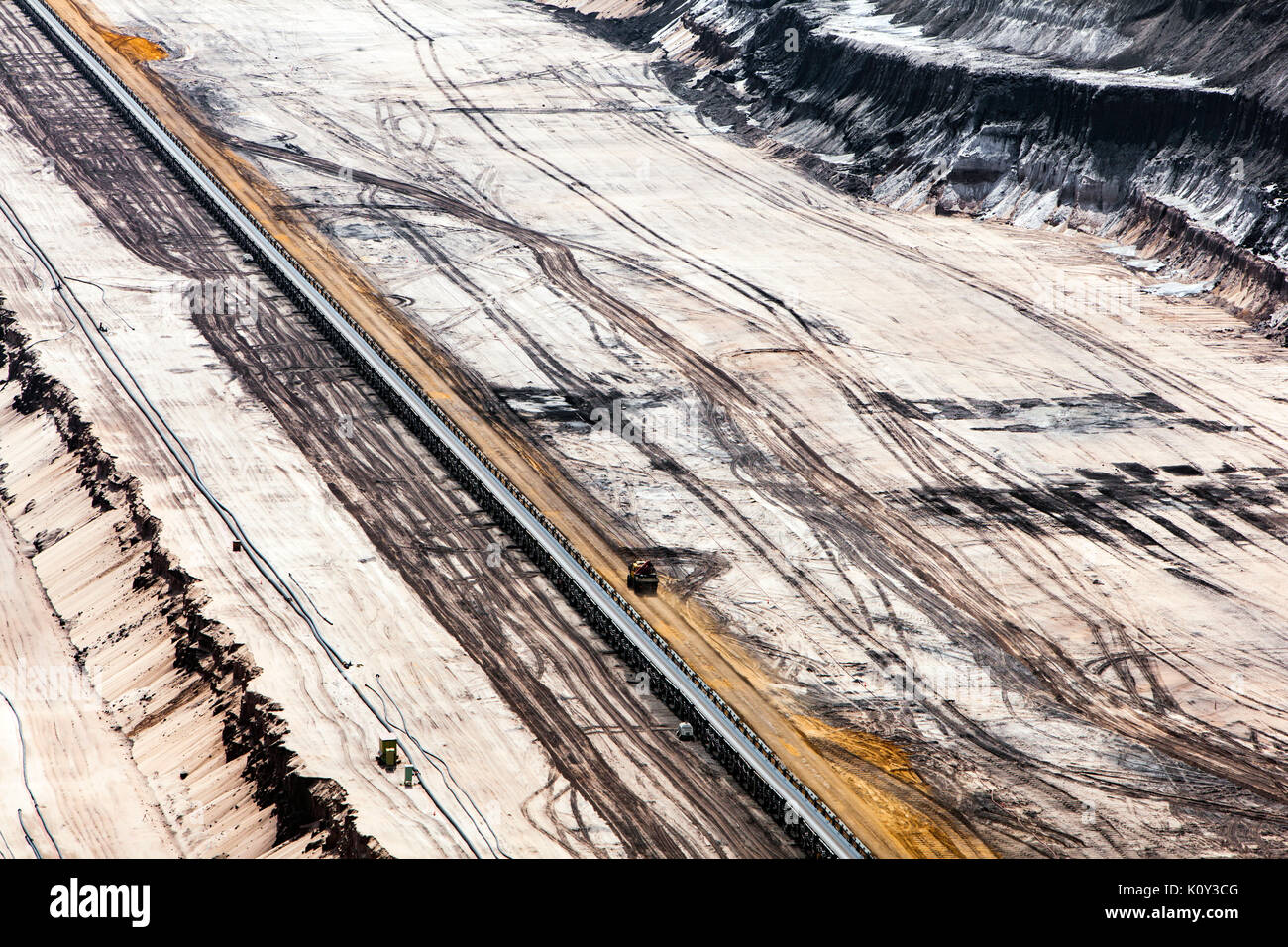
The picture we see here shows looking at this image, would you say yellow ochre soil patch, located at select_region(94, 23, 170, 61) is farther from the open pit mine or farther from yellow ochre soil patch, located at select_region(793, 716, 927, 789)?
yellow ochre soil patch, located at select_region(793, 716, 927, 789)

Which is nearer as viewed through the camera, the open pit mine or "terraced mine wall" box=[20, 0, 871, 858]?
"terraced mine wall" box=[20, 0, 871, 858]

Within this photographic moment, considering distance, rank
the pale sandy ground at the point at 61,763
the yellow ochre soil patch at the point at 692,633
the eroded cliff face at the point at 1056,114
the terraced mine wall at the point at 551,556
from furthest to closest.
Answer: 1. the eroded cliff face at the point at 1056,114
2. the pale sandy ground at the point at 61,763
3. the yellow ochre soil patch at the point at 692,633
4. the terraced mine wall at the point at 551,556

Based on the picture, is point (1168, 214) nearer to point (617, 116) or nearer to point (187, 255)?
point (617, 116)

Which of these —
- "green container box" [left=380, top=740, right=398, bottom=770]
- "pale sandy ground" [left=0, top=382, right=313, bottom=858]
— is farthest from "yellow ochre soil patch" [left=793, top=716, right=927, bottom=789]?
"pale sandy ground" [left=0, top=382, right=313, bottom=858]

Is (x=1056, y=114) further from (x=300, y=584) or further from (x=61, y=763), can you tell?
(x=61, y=763)

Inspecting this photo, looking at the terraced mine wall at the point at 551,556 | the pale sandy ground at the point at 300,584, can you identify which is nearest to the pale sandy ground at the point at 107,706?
the pale sandy ground at the point at 300,584

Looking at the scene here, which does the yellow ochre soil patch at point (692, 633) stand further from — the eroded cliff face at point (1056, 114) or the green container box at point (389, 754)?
the eroded cliff face at point (1056, 114)

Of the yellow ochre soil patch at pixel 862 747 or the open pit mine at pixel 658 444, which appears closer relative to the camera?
the open pit mine at pixel 658 444
